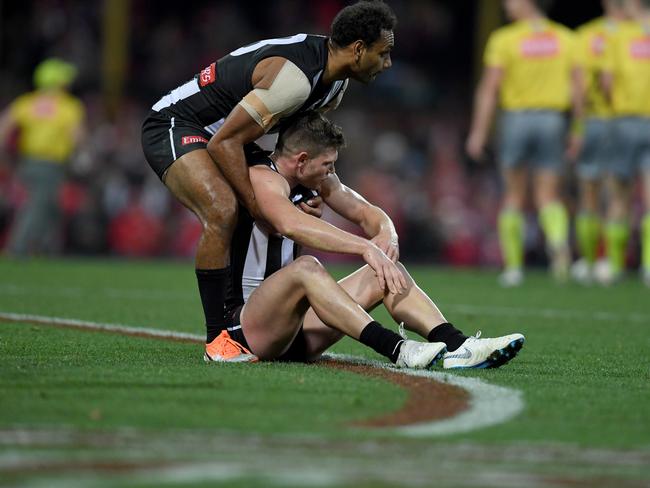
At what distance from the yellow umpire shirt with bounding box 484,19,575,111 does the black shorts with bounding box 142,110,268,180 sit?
6.83m

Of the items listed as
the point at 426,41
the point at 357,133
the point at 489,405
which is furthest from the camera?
the point at 426,41

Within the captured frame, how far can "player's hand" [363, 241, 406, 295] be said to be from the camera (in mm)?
5266

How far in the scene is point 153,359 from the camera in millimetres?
5711

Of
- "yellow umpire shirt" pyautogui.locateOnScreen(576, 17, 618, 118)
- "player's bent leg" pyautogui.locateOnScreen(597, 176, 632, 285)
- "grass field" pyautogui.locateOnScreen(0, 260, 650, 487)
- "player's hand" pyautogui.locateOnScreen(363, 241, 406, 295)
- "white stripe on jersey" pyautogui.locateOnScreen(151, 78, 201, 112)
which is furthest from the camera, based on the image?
"yellow umpire shirt" pyautogui.locateOnScreen(576, 17, 618, 118)

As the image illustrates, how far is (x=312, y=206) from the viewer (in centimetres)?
593

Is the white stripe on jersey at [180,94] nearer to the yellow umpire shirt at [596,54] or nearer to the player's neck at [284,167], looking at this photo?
the player's neck at [284,167]

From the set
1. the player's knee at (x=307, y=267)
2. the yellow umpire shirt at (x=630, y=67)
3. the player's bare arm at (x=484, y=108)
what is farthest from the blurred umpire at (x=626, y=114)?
the player's knee at (x=307, y=267)

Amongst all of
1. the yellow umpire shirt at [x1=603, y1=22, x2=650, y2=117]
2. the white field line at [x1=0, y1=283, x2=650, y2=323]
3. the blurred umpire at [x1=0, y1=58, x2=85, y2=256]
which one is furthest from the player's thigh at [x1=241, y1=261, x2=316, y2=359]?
the blurred umpire at [x1=0, y1=58, x2=85, y2=256]

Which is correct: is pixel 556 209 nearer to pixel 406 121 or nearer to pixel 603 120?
pixel 603 120

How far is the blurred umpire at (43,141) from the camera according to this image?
15.6m

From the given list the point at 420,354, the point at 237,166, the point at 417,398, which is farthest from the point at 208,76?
the point at 417,398

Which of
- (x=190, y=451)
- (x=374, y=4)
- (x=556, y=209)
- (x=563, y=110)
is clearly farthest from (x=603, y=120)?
(x=190, y=451)

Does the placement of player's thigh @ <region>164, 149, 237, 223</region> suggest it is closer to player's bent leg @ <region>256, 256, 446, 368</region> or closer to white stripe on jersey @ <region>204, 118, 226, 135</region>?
white stripe on jersey @ <region>204, 118, 226, 135</region>

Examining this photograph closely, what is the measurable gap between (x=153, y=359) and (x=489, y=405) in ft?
5.93
